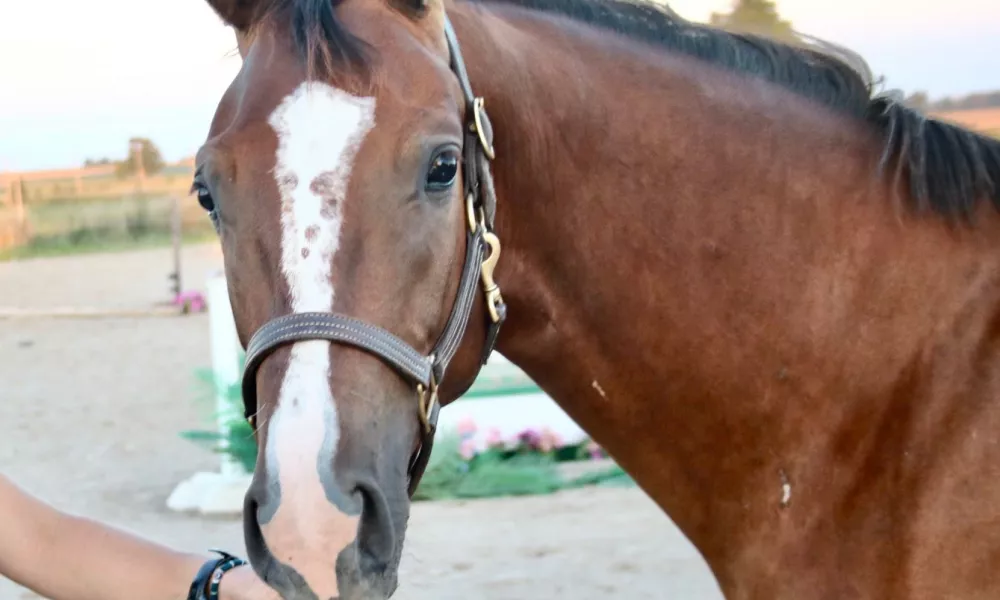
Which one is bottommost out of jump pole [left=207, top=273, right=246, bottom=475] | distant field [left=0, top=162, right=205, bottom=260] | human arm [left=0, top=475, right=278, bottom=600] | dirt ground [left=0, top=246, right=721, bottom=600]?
distant field [left=0, top=162, right=205, bottom=260]

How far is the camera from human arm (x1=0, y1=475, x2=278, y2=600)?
188cm

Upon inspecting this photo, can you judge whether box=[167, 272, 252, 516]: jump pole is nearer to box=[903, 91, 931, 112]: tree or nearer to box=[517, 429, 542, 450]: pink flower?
box=[517, 429, 542, 450]: pink flower

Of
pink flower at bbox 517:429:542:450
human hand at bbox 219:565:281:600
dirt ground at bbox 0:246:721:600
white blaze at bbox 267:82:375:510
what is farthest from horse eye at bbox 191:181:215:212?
pink flower at bbox 517:429:542:450

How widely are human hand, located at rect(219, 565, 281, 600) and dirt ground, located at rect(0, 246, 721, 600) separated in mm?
2482

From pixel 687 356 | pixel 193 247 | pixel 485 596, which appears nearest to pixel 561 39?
pixel 687 356

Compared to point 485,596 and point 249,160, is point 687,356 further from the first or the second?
point 485,596

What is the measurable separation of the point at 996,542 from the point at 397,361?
1.15 m

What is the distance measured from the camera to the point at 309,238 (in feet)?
4.52

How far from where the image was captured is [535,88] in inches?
69.3

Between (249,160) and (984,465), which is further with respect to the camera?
(984,465)

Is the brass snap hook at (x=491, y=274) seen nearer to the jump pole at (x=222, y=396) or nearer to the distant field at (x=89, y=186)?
the jump pole at (x=222, y=396)

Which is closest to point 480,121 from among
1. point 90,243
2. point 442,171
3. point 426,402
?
point 442,171

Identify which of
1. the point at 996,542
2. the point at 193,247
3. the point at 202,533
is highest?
the point at 996,542

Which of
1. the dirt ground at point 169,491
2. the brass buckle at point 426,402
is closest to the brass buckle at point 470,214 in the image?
the brass buckle at point 426,402
